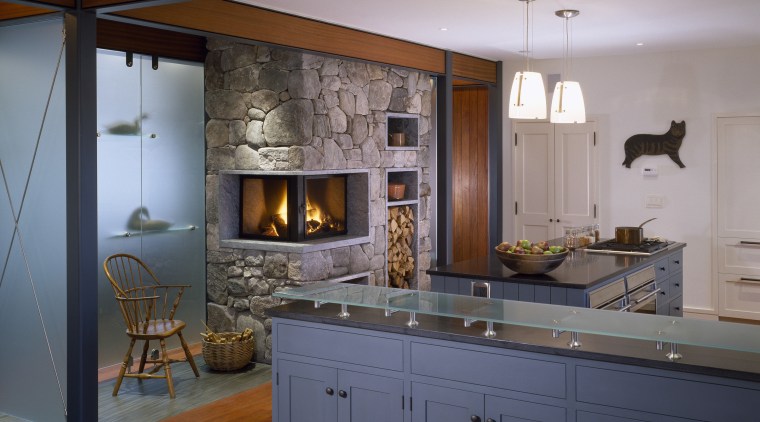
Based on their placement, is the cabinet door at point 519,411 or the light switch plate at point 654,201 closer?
the cabinet door at point 519,411

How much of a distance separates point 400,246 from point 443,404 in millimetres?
4166

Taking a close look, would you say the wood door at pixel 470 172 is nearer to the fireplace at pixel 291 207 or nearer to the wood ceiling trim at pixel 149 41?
the fireplace at pixel 291 207

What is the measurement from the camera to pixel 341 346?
3.67m

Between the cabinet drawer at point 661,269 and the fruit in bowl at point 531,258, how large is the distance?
1270 mm

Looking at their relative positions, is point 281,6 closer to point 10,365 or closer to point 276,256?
point 276,256

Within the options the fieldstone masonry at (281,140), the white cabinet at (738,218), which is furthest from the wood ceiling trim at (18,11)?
the white cabinet at (738,218)

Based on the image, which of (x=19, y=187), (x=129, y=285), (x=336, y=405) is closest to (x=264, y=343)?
(x=129, y=285)

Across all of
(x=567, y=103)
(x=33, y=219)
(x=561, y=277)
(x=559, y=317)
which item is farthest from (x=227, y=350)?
(x=559, y=317)

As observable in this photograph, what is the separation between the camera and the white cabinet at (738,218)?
7770mm

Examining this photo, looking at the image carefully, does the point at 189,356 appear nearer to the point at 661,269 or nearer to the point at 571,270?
the point at 571,270

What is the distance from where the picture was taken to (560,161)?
28.5 ft

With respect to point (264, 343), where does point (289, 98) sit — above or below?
above

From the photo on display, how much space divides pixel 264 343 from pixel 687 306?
4.34 m

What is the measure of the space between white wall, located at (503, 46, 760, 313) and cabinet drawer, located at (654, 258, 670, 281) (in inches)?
77.8
